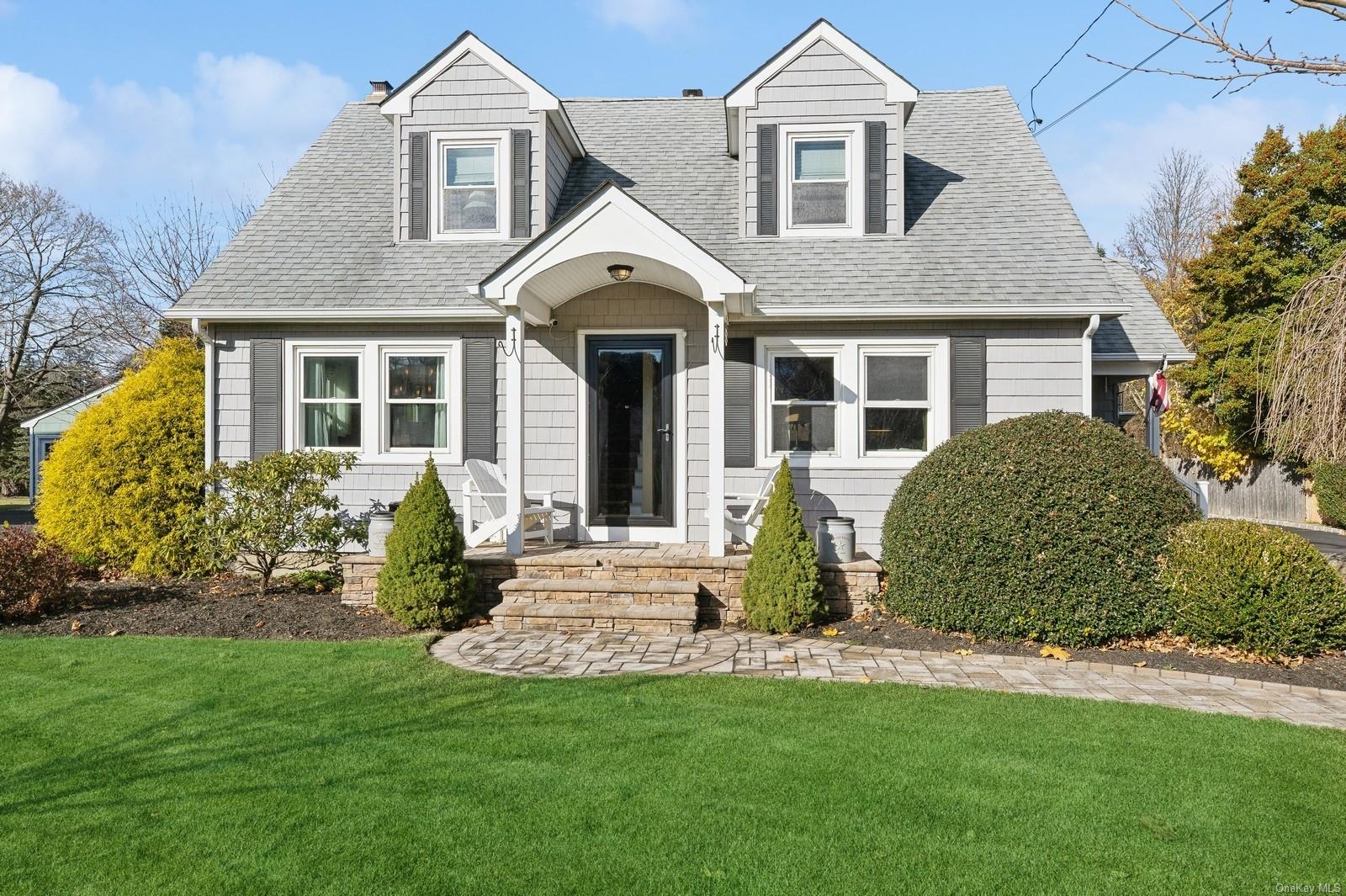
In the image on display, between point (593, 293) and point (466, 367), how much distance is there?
1628 millimetres

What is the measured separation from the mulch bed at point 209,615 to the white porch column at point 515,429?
1.46m

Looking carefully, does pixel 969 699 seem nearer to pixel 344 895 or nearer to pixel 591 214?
pixel 344 895

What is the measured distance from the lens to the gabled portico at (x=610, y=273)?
7.67m

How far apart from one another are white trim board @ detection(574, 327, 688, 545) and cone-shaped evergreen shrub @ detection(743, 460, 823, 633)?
2078 millimetres

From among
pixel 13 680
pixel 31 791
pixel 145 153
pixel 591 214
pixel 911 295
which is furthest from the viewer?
pixel 145 153

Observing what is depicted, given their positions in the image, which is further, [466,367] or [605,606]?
[466,367]

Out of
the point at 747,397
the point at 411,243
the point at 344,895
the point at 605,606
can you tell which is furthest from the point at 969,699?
the point at 411,243

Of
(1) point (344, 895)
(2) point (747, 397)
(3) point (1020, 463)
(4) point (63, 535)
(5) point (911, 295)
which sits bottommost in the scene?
(1) point (344, 895)

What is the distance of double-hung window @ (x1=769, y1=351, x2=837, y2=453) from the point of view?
9227 mm

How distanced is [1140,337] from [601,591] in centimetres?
739

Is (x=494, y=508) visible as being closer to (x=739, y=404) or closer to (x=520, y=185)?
(x=739, y=404)

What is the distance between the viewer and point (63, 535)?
30.1 feet

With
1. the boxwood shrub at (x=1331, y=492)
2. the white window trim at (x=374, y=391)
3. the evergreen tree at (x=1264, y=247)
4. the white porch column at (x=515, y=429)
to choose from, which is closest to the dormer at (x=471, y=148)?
the white window trim at (x=374, y=391)

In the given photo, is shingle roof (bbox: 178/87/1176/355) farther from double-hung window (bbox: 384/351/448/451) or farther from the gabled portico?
the gabled portico
